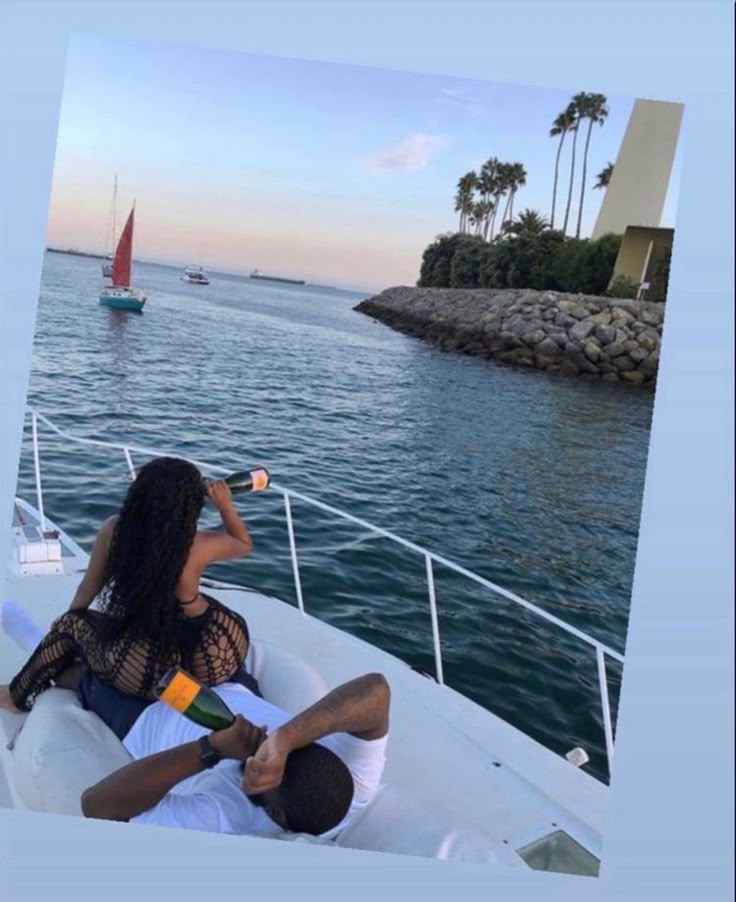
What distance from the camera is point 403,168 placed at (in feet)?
11.4

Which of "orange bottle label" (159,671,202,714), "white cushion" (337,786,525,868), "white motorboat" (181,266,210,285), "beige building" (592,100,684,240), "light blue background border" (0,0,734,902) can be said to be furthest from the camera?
"white motorboat" (181,266,210,285)

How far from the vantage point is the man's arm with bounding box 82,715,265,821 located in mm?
1415

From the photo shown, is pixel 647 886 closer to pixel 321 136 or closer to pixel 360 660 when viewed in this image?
pixel 360 660

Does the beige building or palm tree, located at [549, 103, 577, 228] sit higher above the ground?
palm tree, located at [549, 103, 577, 228]

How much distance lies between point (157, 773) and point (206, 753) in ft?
0.36

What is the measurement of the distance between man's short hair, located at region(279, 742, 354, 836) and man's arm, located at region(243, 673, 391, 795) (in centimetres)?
3

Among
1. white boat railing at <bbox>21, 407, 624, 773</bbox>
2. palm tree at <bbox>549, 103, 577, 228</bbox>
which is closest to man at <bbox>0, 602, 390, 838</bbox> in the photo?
white boat railing at <bbox>21, 407, 624, 773</bbox>

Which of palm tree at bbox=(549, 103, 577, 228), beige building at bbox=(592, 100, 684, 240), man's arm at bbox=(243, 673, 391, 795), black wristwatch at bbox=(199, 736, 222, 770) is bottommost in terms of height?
black wristwatch at bbox=(199, 736, 222, 770)

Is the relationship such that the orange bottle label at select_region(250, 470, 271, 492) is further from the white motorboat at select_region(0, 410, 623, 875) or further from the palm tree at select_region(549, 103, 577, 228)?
the palm tree at select_region(549, 103, 577, 228)

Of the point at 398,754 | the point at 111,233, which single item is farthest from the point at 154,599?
the point at 111,233

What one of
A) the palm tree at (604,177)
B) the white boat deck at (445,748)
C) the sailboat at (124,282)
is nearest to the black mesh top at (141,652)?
the white boat deck at (445,748)

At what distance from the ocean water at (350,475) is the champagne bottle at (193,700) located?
1326 millimetres

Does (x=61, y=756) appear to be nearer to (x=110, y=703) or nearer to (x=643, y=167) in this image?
(x=110, y=703)

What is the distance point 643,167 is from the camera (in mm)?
3225
